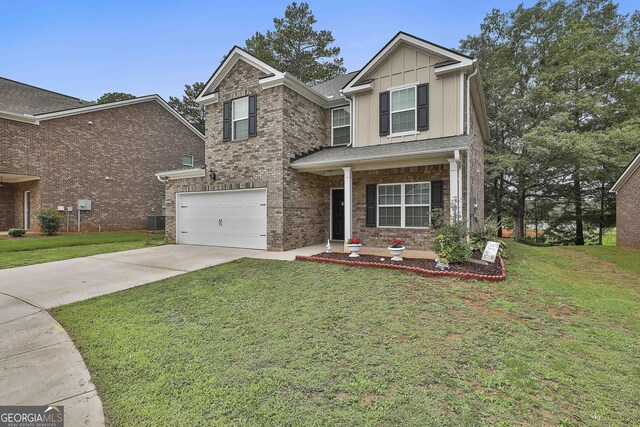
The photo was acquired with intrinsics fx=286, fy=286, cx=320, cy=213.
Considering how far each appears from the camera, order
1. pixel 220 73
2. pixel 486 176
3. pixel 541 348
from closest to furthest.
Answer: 1. pixel 541 348
2. pixel 220 73
3. pixel 486 176

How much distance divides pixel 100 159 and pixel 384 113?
16.1 m

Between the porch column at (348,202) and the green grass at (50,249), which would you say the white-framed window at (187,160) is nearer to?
the green grass at (50,249)

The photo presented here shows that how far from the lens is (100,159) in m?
16.3

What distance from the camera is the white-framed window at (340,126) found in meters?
11.6

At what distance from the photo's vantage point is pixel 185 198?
12.0 metres

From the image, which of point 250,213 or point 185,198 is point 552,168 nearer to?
point 250,213

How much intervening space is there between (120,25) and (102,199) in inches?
368

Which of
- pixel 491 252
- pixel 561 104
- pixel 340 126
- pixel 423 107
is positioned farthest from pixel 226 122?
pixel 561 104

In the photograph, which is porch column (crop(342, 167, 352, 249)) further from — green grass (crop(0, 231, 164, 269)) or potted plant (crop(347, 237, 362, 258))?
green grass (crop(0, 231, 164, 269))

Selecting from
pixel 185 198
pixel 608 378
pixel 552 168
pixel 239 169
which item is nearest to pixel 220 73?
pixel 239 169

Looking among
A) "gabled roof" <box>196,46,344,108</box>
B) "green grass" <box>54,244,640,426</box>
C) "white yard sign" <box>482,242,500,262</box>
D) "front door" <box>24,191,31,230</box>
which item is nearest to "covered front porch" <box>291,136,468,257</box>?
"white yard sign" <box>482,242,500,262</box>

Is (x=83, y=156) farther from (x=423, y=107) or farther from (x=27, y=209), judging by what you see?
(x=423, y=107)

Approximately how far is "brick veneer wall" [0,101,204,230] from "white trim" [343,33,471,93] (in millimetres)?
14636

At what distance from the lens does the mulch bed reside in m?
6.21
